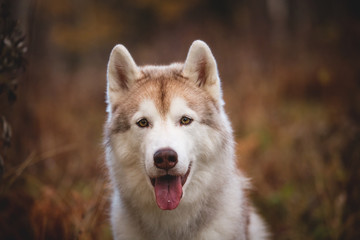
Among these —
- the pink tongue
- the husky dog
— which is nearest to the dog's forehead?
the husky dog

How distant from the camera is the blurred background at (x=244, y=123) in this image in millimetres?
3504

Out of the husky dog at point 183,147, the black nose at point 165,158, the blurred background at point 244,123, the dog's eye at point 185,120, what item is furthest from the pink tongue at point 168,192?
the blurred background at point 244,123

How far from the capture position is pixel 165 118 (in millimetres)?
2578

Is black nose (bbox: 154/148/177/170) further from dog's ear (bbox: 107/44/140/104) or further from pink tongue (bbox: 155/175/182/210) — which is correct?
dog's ear (bbox: 107/44/140/104)

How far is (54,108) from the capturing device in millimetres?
7387

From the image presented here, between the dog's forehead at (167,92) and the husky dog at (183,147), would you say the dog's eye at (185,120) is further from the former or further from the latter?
the dog's forehead at (167,92)

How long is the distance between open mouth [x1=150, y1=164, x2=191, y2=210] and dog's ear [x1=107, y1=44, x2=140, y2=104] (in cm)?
93

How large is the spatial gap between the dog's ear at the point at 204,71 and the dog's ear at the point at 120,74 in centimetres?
47

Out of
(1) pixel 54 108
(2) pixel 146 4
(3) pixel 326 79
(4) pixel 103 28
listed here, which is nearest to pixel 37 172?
(1) pixel 54 108

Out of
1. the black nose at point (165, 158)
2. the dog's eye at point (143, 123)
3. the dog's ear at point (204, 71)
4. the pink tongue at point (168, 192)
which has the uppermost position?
the dog's ear at point (204, 71)

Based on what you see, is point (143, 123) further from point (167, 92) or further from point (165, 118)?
point (167, 92)

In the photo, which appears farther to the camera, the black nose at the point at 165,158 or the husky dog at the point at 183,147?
the husky dog at the point at 183,147

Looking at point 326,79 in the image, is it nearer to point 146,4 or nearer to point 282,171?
point 282,171

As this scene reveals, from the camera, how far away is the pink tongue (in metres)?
2.43
